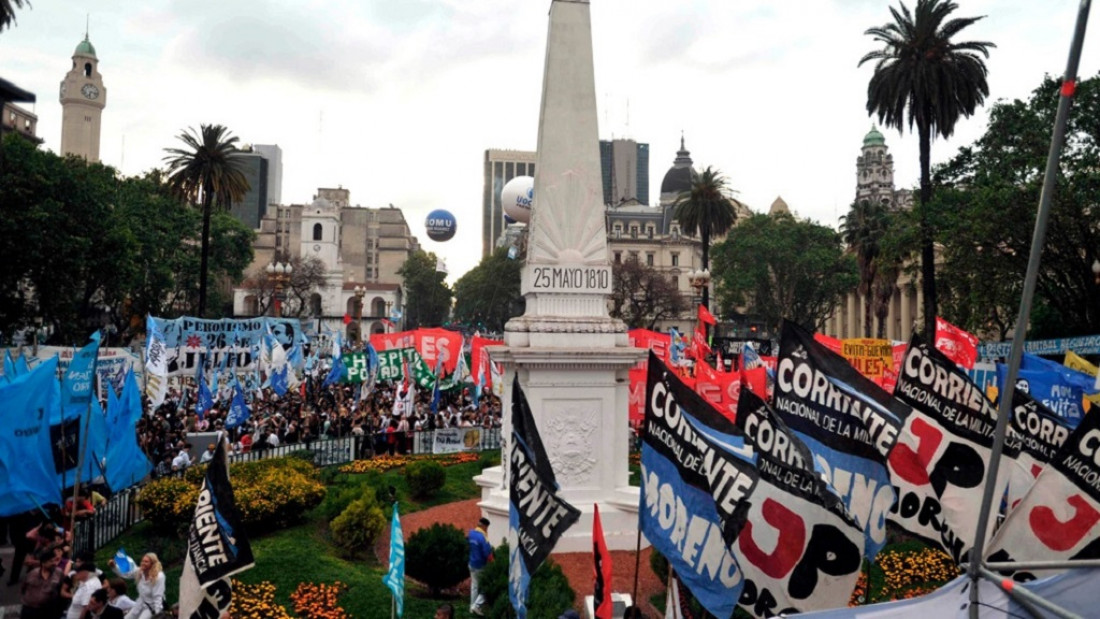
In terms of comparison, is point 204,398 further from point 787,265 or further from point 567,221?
point 787,265

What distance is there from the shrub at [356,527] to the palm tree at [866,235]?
41.2 meters

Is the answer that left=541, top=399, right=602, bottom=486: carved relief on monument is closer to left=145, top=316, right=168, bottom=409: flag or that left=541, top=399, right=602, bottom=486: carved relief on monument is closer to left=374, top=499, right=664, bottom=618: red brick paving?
left=374, top=499, right=664, bottom=618: red brick paving

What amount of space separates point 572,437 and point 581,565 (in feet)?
6.88

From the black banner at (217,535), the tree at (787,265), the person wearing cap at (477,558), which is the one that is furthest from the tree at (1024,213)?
the tree at (787,265)

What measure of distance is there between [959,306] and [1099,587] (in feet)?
103

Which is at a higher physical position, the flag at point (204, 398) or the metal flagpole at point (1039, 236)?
the metal flagpole at point (1039, 236)

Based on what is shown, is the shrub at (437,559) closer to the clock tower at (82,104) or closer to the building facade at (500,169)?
the clock tower at (82,104)

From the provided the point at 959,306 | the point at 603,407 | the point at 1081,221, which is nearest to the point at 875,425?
the point at 603,407

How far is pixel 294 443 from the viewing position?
2338 centimetres

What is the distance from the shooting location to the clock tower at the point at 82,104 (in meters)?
101

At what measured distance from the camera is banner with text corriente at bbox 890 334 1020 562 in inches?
344

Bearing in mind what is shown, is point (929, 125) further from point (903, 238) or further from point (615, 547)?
point (615, 547)

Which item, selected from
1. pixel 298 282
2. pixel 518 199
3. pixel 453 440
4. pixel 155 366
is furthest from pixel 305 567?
pixel 298 282

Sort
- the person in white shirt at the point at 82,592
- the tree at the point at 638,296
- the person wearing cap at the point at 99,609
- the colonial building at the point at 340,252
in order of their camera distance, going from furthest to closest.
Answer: the colonial building at the point at 340,252 < the tree at the point at 638,296 < the person in white shirt at the point at 82,592 < the person wearing cap at the point at 99,609
